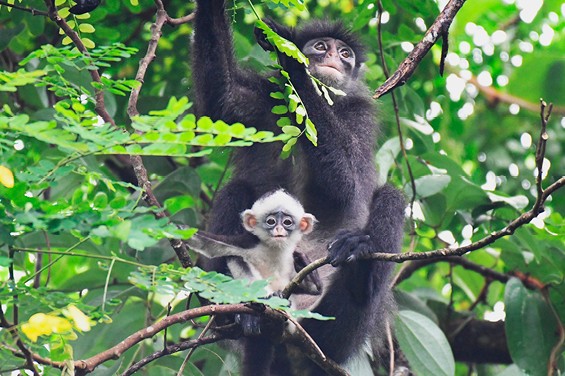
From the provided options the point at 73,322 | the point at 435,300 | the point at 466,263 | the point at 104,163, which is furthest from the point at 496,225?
the point at 73,322

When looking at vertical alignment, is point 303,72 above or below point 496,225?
above

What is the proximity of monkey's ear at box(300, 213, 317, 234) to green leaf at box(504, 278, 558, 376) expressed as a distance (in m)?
1.81

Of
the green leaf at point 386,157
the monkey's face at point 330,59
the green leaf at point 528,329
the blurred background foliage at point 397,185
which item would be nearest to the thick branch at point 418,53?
the blurred background foliage at point 397,185

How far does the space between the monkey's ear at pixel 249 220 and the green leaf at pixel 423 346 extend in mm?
1455

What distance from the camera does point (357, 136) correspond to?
19.9ft

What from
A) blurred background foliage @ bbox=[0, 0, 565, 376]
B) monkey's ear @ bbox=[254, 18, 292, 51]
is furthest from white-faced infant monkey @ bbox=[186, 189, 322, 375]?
monkey's ear @ bbox=[254, 18, 292, 51]

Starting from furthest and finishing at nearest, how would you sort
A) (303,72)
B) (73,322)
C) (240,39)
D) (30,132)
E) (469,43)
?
(469,43) → (240,39) → (303,72) → (73,322) → (30,132)

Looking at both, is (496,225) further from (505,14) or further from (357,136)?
(505,14)

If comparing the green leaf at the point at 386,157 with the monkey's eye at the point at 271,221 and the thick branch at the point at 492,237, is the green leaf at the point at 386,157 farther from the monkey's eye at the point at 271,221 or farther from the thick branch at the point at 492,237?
the thick branch at the point at 492,237

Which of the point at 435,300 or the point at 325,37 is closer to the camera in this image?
the point at 325,37

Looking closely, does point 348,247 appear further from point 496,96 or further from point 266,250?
point 496,96

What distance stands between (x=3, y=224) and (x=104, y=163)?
4223mm

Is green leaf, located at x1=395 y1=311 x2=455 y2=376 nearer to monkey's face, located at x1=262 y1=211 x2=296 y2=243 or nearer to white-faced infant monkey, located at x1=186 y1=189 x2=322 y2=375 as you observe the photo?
white-faced infant monkey, located at x1=186 y1=189 x2=322 y2=375

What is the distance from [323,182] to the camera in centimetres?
569
